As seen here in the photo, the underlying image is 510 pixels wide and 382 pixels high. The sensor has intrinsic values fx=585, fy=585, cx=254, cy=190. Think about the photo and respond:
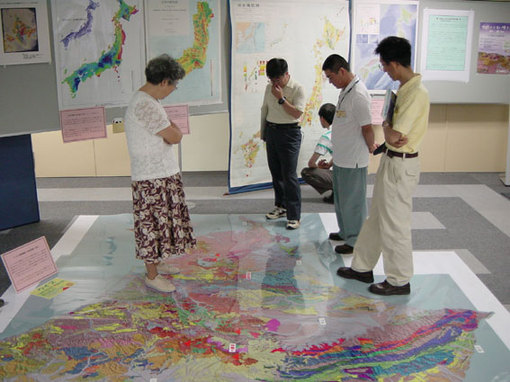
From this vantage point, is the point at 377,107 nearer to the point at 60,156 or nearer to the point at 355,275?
the point at 355,275

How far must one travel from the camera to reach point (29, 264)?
11.6ft

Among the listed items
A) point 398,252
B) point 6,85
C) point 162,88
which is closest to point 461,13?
point 398,252

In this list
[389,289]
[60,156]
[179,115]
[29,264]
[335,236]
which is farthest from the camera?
[60,156]

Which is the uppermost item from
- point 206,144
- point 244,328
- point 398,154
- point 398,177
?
point 398,154

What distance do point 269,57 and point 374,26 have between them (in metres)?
1.10

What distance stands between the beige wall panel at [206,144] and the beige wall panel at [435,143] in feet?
6.85

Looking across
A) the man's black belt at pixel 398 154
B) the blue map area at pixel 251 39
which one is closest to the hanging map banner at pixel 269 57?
the blue map area at pixel 251 39

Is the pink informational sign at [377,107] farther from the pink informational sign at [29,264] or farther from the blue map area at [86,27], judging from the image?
the pink informational sign at [29,264]

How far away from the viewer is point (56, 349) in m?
2.85

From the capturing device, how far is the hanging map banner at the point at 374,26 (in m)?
5.50

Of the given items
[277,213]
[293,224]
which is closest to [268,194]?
[277,213]

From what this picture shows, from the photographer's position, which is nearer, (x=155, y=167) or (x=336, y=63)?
(x=155, y=167)

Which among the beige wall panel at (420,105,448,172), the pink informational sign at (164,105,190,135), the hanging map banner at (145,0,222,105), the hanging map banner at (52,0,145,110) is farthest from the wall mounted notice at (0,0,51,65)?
the beige wall panel at (420,105,448,172)

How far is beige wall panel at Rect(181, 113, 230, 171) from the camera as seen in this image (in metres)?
6.11
